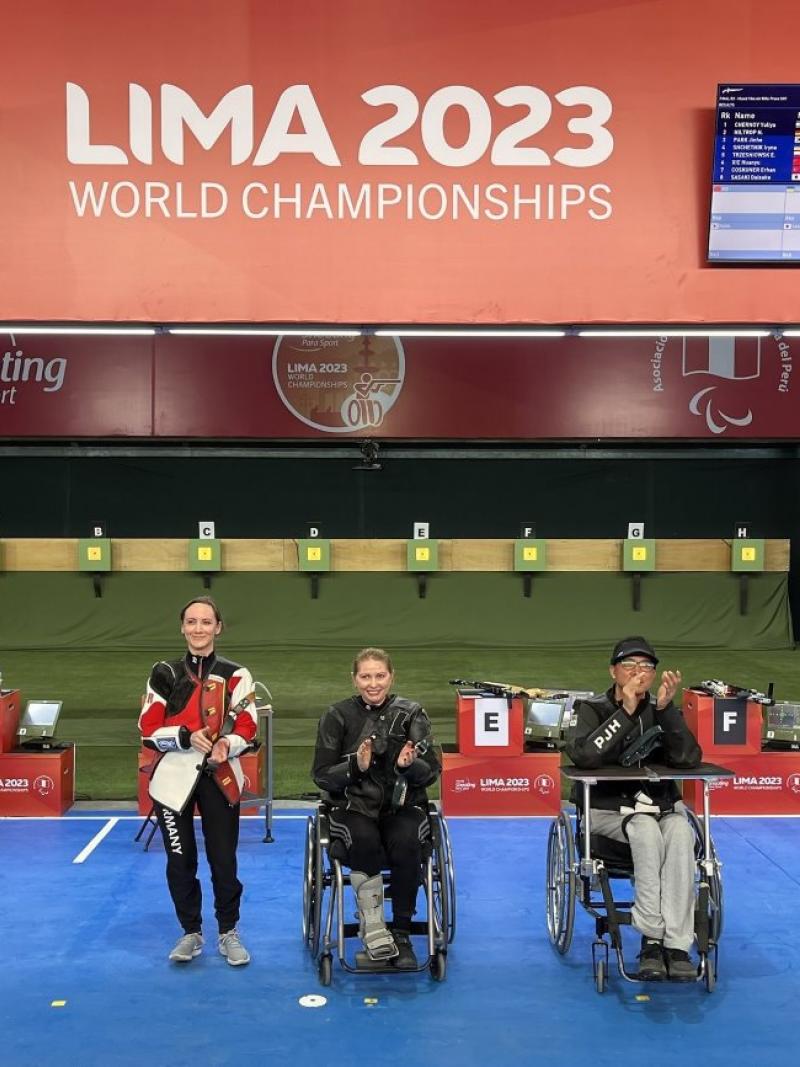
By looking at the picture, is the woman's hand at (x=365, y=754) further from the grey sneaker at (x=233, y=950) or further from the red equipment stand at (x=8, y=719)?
the red equipment stand at (x=8, y=719)

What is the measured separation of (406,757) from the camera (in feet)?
11.8

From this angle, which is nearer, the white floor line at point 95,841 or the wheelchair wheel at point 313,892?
the wheelchair wheel at point 313,892

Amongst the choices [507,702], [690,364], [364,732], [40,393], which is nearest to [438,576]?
[690,364]

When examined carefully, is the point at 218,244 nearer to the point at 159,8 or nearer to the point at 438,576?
the point at 159,8

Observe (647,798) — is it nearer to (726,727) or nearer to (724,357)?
(726,727)

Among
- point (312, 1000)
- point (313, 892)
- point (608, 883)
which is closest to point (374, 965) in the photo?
point (312, 1000)

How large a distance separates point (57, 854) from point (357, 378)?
648 centimetres

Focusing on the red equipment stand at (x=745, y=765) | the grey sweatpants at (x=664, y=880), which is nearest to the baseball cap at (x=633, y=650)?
the grey sweatpants at (x=664, y=880)

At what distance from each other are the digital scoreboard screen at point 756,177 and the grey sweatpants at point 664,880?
2.11 metres

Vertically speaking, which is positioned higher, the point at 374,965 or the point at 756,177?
the point at 756,177

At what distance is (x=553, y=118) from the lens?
3.82 m

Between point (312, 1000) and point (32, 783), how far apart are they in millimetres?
2973

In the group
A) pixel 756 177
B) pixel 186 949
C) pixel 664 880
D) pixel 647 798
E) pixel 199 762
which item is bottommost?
pixel 186 949

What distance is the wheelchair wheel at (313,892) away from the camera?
141 inches
